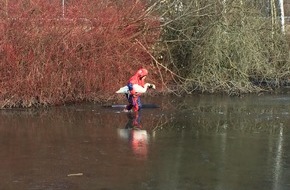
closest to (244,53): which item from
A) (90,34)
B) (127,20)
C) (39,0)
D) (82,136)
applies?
(127,20)

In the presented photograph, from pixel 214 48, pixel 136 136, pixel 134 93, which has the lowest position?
pixel 136 136

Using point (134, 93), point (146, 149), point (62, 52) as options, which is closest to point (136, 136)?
point (146, 149)

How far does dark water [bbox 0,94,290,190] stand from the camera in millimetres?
7027

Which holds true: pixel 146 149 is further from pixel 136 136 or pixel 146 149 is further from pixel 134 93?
pixel 134 93

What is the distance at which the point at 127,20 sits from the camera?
54.5 ft

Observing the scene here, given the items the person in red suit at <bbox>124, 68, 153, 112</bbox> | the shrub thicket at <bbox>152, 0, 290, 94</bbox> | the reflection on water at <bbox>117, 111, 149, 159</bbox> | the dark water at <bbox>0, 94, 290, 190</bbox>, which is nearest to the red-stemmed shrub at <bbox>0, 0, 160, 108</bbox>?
the dark water at <bbox>0, 94, 290, 190</bbox>

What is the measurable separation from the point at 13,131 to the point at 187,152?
3634 millimetres

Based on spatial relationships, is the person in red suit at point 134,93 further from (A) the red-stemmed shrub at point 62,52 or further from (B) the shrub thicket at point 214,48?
(B) the shrub thicket at point 214,48

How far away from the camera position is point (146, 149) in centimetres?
891

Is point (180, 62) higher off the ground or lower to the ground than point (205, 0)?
lower

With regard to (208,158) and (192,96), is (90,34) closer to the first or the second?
(192,96)

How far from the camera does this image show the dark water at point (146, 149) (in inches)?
277

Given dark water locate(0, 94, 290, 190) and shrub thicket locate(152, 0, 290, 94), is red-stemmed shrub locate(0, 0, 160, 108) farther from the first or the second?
shrub thicket locate(152, 0, 290, 94)

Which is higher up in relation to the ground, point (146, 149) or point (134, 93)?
point (134, 93)
